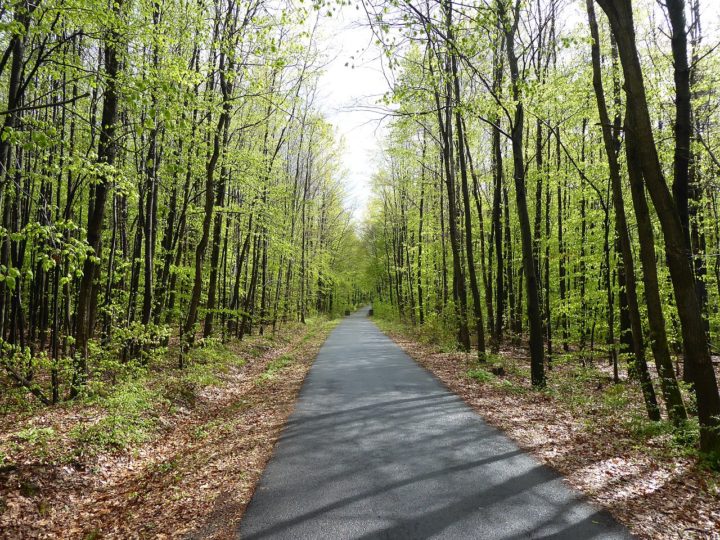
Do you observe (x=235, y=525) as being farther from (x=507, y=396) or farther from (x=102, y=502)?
(x=507, y=396)

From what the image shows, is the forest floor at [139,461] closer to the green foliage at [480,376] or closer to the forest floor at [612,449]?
the forest floor at [612,449]

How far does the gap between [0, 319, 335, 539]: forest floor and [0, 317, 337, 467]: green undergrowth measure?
0.02 meters

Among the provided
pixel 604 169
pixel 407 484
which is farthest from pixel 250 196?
pixel 407 484

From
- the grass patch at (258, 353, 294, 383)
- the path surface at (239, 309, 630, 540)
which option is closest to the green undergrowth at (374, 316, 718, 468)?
the path surface at (239, 309, 630, 540)

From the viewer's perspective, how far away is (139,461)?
249 inches

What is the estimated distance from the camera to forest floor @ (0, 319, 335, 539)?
442 cm

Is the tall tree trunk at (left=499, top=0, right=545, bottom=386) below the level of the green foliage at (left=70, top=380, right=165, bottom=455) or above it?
above

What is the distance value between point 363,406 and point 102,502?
4.53 metres

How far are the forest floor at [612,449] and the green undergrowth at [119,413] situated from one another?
5524 mm

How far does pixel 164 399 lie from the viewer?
8.70m

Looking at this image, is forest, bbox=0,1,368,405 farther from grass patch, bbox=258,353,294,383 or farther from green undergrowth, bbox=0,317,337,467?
grass patch, bbox=258,353,294,383

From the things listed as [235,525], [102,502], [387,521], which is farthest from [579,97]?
[102,502]

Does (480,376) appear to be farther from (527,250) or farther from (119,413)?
(119,413)

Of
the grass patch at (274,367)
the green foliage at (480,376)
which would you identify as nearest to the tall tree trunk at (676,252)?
the green foliage at (480,376)
